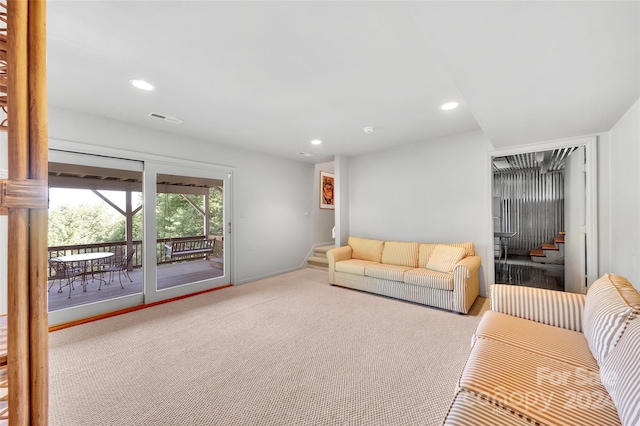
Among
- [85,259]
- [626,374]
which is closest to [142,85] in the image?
[85,259]

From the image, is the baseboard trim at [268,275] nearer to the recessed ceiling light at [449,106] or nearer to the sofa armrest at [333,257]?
the sofa armrest at [333,257]

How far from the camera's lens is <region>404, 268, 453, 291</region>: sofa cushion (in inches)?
129

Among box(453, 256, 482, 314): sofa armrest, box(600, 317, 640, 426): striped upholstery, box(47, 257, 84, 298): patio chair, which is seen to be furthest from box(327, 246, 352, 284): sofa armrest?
box(47, 257, 84, 298): patio chair

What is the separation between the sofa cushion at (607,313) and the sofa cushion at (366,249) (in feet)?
9.60

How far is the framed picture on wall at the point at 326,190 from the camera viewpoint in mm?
6520

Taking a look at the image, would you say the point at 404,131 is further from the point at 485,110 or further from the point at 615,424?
the point at 615,424

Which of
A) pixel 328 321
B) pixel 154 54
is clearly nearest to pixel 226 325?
pixel 328 321

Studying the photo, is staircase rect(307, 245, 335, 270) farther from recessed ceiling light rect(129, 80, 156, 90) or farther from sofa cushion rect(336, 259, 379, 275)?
recessed ceiling light rect(129, 80, 156, 90)

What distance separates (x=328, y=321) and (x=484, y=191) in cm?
289

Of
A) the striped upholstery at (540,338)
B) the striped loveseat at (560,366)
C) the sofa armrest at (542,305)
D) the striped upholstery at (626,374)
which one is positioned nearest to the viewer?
the striped upholstery at (626,374)

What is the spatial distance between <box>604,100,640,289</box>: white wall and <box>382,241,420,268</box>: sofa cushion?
212 centimetres

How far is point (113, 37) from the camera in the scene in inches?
69.6

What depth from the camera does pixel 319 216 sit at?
21.2ft

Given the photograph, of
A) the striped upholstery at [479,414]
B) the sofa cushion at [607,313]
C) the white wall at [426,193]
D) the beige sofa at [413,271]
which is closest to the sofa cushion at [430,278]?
the beige sofa at [413,271]
